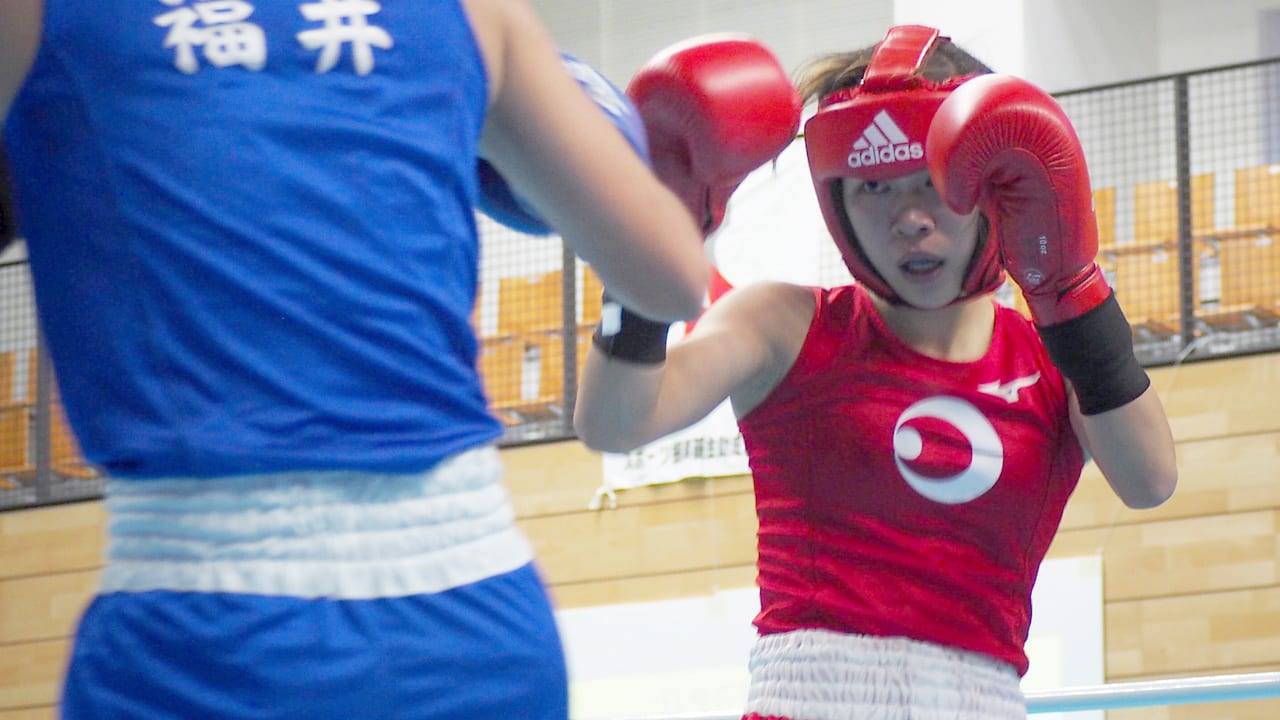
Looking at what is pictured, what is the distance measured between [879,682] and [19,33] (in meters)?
1.21

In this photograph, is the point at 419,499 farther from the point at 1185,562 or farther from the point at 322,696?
the point at 1185,562

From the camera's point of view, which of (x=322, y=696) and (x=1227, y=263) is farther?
(x=1227, y=263)

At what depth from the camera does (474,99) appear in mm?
1000

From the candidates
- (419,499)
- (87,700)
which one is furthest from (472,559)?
(87,700)

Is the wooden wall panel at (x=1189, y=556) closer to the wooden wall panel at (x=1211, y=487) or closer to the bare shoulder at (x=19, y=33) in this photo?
the wooden wall panel at (x=1211, y=487)

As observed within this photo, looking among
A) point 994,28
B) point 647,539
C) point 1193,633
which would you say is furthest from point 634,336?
point 994,28

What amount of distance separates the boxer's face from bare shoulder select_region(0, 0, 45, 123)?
119 centimetres

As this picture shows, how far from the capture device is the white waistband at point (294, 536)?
893mm

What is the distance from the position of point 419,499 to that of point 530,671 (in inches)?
5.0

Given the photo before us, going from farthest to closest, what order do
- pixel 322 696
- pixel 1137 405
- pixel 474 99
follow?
pixel 1137 405 < pixel 474 99 < pixel 322 696

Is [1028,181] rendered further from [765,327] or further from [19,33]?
[19,33]

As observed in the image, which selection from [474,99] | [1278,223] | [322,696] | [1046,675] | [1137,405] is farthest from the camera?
[1278,223]

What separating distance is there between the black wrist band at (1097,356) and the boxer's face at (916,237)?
0.14 m

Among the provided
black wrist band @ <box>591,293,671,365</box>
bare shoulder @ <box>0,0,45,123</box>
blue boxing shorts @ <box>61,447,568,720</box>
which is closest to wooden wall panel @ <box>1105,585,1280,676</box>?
black wrist band @ <box>591,293,671,365</box>
